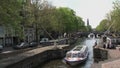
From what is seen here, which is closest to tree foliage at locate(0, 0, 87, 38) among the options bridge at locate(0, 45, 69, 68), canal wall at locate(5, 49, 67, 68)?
bridge at locate(0, 45, 69, 68)

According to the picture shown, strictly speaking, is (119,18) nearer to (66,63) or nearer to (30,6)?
(30,6)

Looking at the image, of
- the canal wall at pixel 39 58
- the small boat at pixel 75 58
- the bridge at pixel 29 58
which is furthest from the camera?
the small boat at pixel 75 58

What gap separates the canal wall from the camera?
42.2 m

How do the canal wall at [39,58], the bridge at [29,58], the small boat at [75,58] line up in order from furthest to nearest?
the small boat at [75,58] → the canal wall at [39,58] → the bridge at [29,58]

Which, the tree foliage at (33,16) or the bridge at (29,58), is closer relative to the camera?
the bridge at (29,58)

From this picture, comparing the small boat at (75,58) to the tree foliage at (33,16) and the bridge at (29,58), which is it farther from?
the tree foliage at (33,16)

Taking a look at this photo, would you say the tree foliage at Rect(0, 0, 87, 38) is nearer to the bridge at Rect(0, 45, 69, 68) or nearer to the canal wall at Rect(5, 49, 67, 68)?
the bridge at Rect(0, 45, 69, 68)

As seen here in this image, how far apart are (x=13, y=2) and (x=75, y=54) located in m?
18.2

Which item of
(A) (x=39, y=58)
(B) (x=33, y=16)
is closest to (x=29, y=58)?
(A) (x=39, y=58)

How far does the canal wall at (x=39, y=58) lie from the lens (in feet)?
139

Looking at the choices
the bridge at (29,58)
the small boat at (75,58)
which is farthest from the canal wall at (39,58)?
the small boat at (75,58)

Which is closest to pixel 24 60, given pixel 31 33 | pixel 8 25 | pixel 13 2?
pixel 8 25

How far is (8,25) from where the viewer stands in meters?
42.9

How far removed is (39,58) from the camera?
55.9 m
